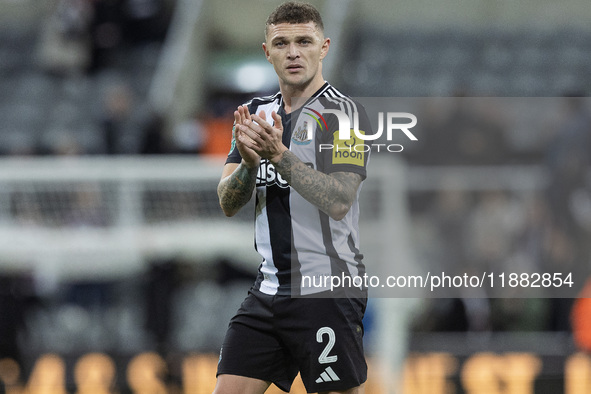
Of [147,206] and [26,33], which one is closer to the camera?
[147,206]

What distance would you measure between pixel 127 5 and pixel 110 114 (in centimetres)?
344

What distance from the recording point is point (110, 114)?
9.78m

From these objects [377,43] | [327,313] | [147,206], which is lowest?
[327,313]

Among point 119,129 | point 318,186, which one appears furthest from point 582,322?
point 119,129

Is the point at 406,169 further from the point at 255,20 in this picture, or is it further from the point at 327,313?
the point at 255,20

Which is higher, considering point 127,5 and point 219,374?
point 127,5

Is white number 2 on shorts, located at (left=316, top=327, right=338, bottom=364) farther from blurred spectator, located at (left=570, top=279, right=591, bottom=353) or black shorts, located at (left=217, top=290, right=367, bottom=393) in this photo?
blurred spectator, located at (left=570, top=279, right=591, bottom=353)

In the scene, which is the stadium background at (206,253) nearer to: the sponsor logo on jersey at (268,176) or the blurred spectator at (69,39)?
the blurred spectator at (69,39)

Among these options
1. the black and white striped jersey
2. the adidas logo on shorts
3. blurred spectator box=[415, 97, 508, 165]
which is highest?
blurred spectator box=[415, 97, 508, 165]

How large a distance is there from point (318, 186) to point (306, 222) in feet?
0.97

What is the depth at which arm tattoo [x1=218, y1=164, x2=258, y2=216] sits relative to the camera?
3.73 meters

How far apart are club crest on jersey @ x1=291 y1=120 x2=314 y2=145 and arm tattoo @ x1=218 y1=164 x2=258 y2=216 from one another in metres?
0.22

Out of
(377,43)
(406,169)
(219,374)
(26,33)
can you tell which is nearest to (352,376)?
(219,374)

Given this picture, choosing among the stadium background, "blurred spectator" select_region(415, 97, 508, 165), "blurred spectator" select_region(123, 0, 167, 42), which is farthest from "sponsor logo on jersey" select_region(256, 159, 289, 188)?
"blurred spectator" select_region(123, 0, 167, 42)
